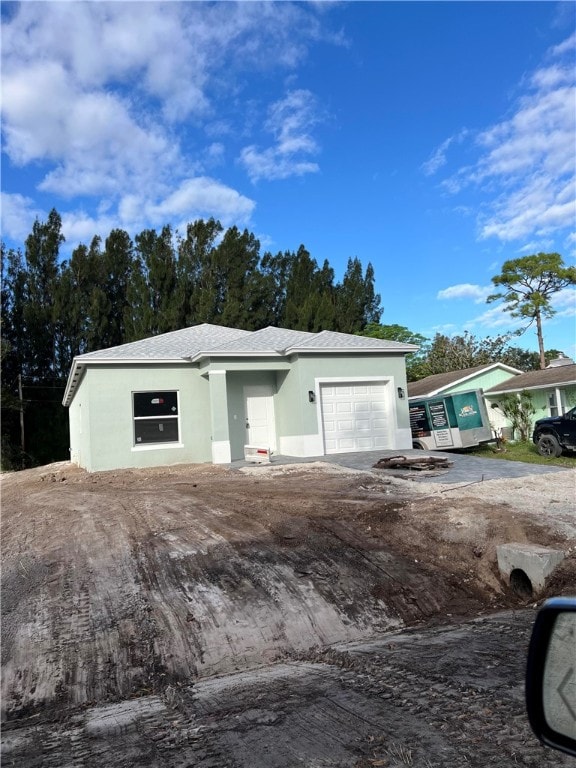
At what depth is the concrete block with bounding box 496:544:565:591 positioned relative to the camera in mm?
5812

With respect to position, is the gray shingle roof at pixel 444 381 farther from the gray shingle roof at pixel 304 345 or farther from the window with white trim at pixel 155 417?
the window with white trim at pixel 155 417

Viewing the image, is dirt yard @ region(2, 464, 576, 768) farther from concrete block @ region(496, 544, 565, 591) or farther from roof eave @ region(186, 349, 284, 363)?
roof eave @ region(186, 349, 284, 363)

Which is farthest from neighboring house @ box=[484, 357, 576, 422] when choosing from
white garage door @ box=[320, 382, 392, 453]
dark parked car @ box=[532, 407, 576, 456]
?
white garage door @ box=[320, 382, 392, 453]

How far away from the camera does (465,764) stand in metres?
2.68

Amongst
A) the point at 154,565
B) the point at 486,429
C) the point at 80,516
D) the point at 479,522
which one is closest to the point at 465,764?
the point at 154,565

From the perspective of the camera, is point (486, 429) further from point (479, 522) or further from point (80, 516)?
point (80, 516)

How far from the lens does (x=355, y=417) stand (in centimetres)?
1723

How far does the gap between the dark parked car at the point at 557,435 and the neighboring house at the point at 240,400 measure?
197 inches

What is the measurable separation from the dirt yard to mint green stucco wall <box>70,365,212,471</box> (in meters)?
6.17

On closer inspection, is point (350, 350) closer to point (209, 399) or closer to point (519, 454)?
point (209, 399)

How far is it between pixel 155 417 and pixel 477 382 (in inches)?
778

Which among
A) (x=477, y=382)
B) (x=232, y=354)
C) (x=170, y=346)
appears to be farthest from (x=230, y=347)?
(x=477, y=382)

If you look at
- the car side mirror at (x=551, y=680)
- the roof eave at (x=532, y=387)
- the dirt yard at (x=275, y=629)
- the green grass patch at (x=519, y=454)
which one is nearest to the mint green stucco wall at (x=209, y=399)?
the green grass patch at (x=519, y=454)

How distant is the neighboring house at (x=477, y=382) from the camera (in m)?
28.8
